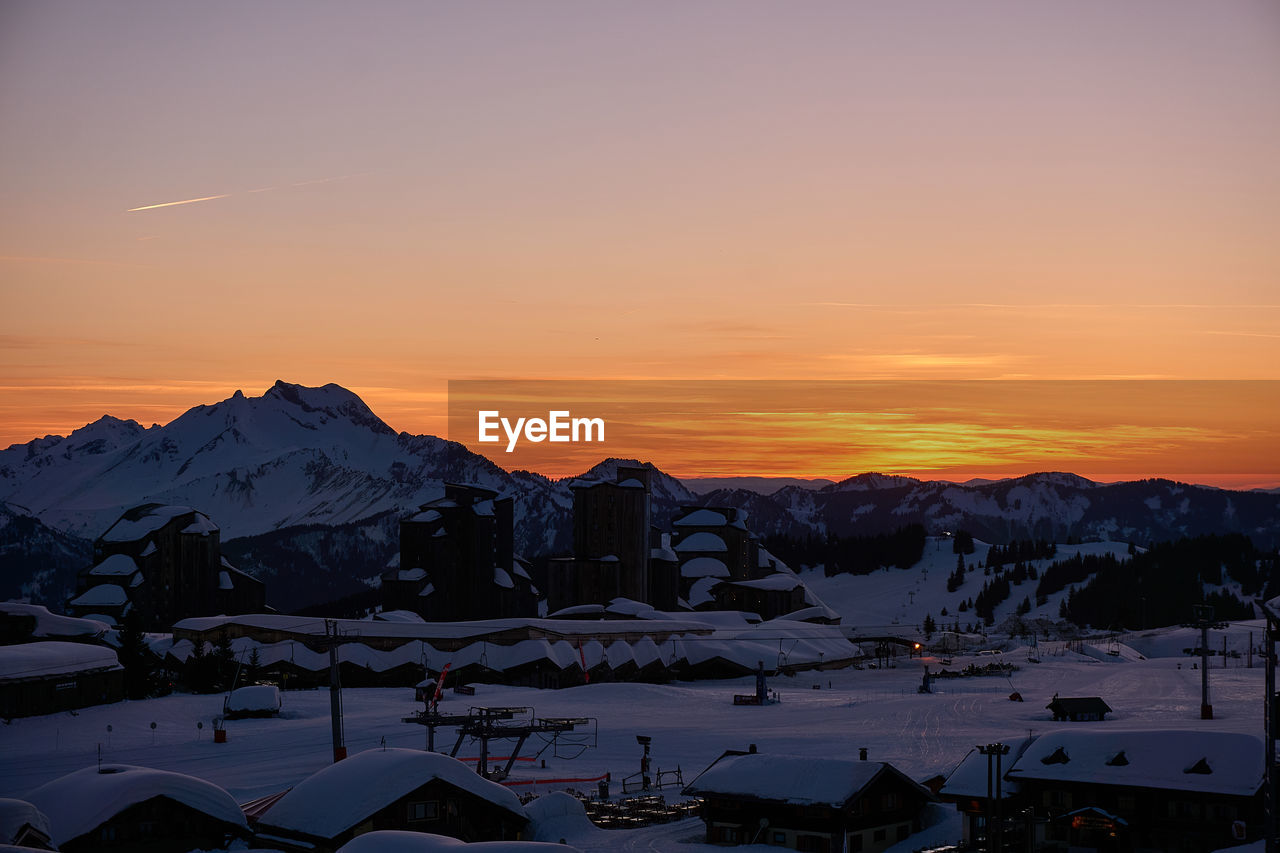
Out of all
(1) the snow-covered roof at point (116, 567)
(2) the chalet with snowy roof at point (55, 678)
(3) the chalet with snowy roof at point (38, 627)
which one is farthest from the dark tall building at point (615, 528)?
(2) the chalet with snowy roof at point (55, 678)

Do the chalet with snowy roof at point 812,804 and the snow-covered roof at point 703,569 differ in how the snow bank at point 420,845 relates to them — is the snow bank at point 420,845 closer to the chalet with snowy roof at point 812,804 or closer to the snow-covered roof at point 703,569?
the chalet with snowy roof at point 812,804

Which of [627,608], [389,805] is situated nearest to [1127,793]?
[389,805]

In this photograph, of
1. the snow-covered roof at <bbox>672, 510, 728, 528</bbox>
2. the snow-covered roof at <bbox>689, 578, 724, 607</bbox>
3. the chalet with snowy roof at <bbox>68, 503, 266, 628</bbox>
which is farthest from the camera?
the snow-covered roof at <bbox>672, 510, 728, 528</bbox>

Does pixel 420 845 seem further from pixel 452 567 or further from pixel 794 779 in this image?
pixel 452 567

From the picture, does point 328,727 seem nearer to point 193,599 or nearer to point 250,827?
point 250,827

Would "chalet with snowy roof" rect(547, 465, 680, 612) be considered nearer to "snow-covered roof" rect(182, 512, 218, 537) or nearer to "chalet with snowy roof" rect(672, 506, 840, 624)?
"chalet with snowy roof" rect(672, 506, 840, 624)

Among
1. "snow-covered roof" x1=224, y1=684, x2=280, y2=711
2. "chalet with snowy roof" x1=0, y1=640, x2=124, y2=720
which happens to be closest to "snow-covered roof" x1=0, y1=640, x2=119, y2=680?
"chalet with snowy roof" x1=0, y1=640, x2=124, y2=720

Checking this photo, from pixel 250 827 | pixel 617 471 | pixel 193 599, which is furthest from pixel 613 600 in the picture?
pixel 250 827
